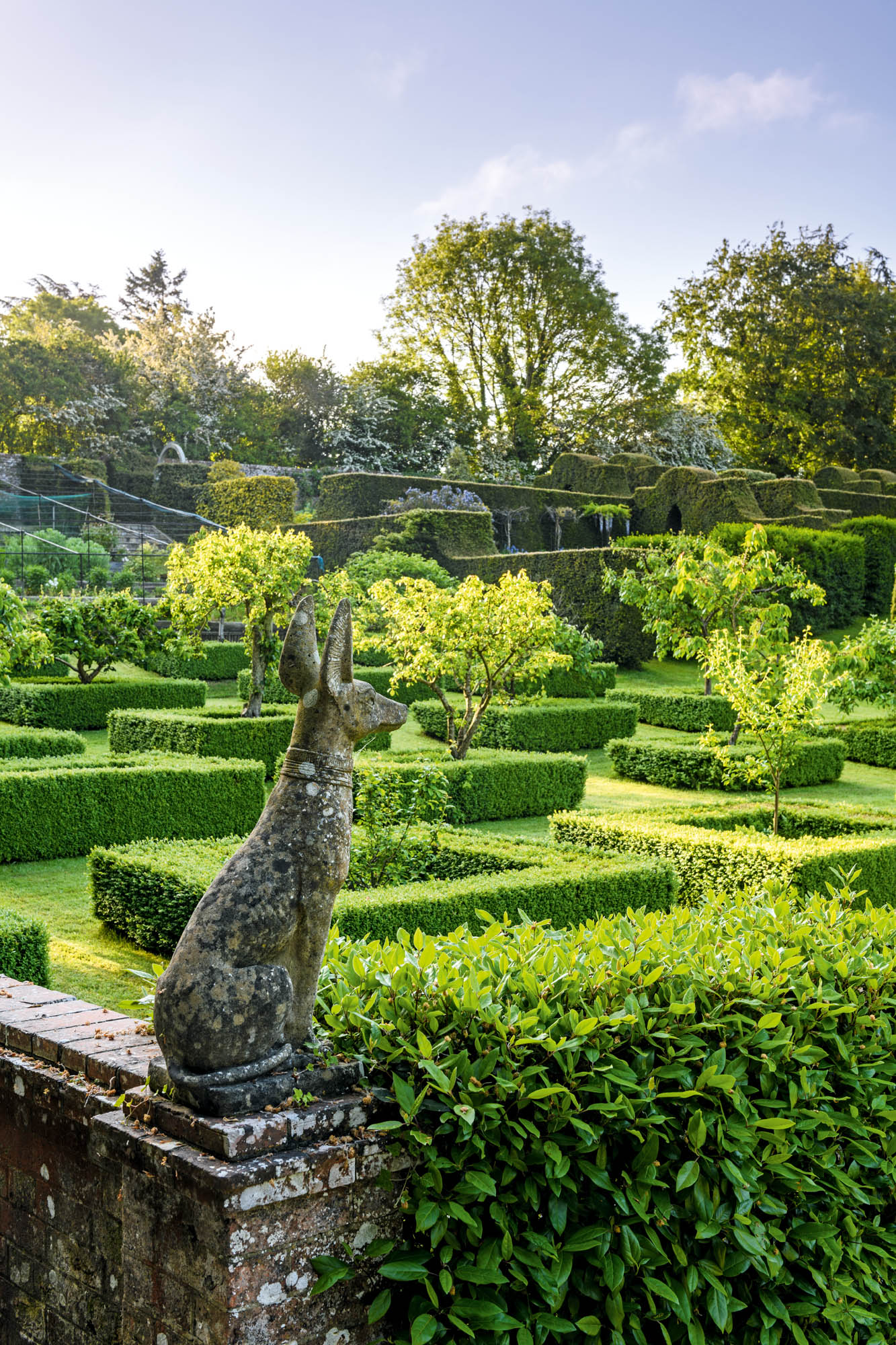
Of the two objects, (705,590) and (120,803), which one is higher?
(705,590)

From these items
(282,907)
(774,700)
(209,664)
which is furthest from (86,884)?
(209,664)

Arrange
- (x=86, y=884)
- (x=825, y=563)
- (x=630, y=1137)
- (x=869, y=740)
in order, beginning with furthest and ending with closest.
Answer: (x=825, y=563), (x=869, y=740), (x=86, y=884), (x=630, y=1137)

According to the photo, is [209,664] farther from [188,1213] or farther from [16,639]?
[188,1213]

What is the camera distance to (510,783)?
12.5m

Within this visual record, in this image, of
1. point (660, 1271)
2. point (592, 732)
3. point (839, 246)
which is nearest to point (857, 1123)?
point (660, 1271)

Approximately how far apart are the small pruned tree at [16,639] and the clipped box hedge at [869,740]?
10826 mm

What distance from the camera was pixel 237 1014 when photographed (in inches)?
105

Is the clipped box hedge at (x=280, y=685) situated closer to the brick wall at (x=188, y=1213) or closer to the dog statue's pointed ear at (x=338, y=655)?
the brick wall at (x=188, y=1213)

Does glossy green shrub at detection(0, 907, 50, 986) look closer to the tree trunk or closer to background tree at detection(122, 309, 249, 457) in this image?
the tree trunk

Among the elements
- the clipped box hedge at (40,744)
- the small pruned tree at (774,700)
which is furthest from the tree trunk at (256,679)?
the small pruned tree at (774,700)

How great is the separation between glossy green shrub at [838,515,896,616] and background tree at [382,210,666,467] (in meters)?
22.1

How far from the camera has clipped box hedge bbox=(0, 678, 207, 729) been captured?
15.3 meters

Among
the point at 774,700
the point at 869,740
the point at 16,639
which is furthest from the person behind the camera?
the point at 869,740

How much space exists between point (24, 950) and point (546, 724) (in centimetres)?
1149
